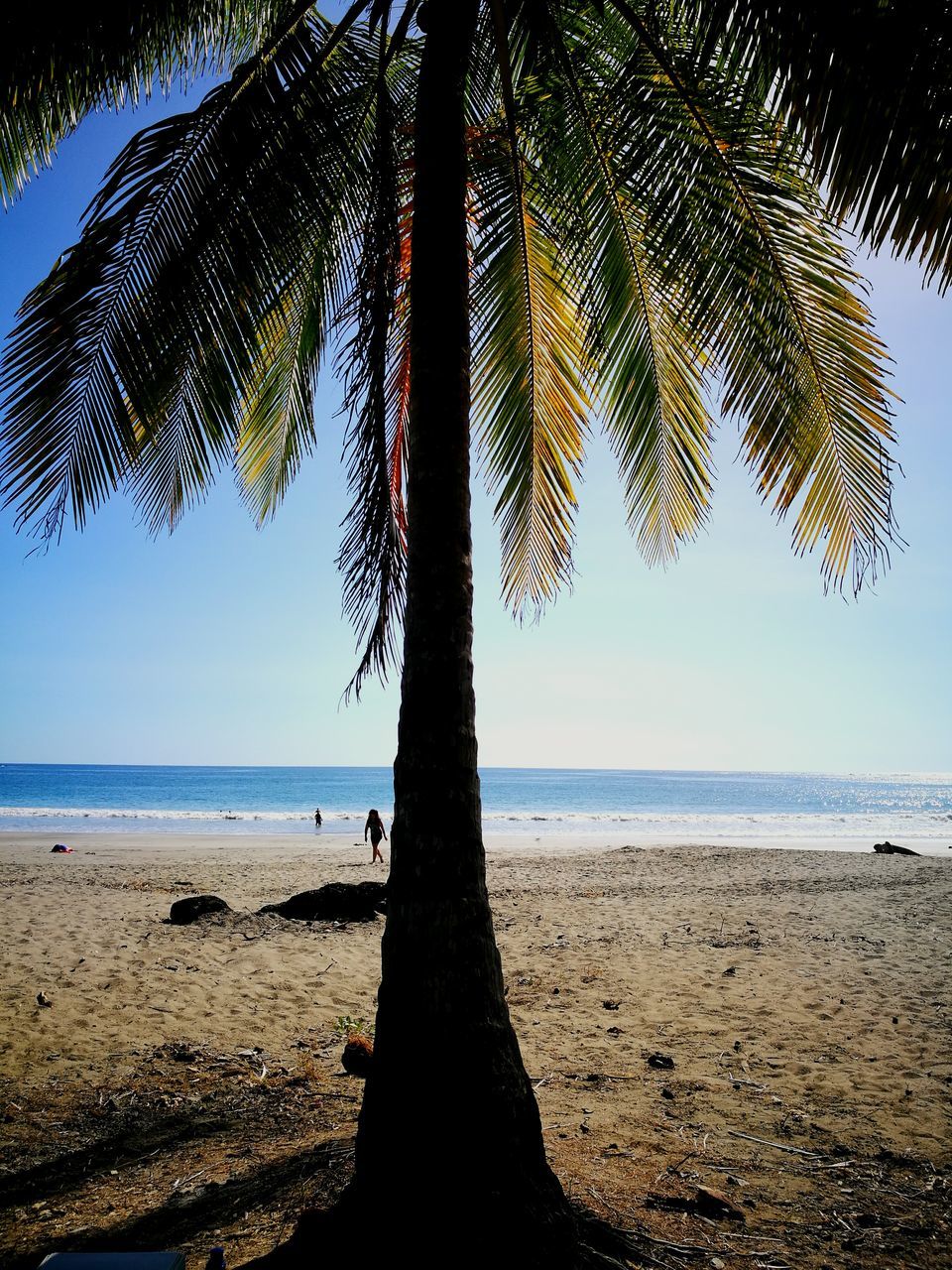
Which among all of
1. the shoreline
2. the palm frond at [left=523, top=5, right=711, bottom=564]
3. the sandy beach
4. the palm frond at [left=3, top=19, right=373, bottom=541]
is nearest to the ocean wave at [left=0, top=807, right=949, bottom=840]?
the shoreline

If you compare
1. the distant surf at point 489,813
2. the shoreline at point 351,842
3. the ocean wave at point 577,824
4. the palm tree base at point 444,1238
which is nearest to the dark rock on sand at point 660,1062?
the palm tree base at point 444,1238

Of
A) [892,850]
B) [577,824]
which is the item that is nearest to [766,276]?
[892,850]

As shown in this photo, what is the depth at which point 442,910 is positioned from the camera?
2.50m

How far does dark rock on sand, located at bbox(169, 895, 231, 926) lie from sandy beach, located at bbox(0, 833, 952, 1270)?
0.24m

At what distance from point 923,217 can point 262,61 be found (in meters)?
3.31

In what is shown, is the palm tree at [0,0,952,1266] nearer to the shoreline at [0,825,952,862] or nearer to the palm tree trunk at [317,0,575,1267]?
the palm tree trunk at [317,0,575,1267]

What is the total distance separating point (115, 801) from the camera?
169 ft

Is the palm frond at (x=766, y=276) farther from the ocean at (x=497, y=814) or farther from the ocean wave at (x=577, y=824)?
the ocean wave at (x=577, y=824)

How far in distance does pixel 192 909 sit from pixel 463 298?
8.59m

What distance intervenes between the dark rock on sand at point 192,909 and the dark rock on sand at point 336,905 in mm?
620

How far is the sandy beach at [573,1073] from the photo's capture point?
9.81 feet

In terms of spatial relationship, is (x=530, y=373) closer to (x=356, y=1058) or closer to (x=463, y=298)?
(x=463, y=298)

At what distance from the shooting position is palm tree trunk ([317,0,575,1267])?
2303 mm

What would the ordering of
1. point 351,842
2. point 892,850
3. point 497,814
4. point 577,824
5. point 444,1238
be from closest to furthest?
point 444,1238
point 892,850
point 351,842
point 577,824
point 497,814
